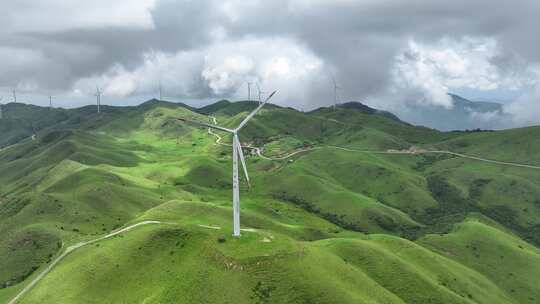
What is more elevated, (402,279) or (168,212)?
(168,212)

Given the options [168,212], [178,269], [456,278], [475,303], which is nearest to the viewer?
[178,269]

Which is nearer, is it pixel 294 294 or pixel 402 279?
pixel 294 294

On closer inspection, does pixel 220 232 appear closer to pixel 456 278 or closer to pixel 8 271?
pixel 8 271

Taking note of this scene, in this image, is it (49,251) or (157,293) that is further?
(49,251)

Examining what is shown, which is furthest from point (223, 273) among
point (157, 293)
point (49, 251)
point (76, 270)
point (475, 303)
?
point (475, 303)

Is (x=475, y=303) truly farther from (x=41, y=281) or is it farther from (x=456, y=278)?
(x=41, y=281)

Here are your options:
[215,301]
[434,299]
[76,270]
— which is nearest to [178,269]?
[215,301]

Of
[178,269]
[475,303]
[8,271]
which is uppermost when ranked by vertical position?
[178,269]

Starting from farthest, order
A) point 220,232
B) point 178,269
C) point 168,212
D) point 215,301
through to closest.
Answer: point 168,212 → point 220,232 → point 178,269 → point 215,301

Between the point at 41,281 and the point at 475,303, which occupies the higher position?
the point at 41,281
